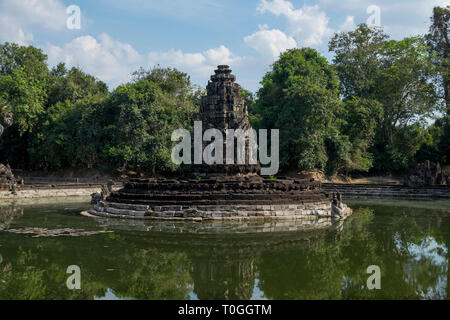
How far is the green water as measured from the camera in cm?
797

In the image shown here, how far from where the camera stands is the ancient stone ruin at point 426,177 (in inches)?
1144

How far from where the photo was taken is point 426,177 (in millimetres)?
29219

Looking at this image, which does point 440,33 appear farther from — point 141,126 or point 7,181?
point 7,181

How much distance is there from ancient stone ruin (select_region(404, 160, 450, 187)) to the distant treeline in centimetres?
766

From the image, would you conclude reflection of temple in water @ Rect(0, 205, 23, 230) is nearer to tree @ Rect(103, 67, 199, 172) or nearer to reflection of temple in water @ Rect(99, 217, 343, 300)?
reflection of temple in water @ Rect(99, 217, 343, 300)

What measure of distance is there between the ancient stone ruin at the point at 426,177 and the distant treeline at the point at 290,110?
7660 millimetres

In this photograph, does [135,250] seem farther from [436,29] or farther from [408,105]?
[436,29]

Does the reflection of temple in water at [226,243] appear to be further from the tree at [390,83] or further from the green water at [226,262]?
the tree at [390,83]

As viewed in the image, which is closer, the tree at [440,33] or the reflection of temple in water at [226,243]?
the reflection of temple in water at [226,243]

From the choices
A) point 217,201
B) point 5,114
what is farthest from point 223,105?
point 5,114

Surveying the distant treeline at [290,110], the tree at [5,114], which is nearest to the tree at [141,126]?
the distant treeline at [290,110]

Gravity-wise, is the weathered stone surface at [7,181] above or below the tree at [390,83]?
below

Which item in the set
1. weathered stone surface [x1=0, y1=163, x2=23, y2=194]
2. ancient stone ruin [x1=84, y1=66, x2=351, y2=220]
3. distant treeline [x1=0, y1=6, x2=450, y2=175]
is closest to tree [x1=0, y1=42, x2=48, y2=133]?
distant treeline [x1=0, y1=6, x2=450, y2=175]

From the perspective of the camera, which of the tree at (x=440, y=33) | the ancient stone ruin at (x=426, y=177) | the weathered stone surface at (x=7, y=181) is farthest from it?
the tree at (x=440, y=33)
